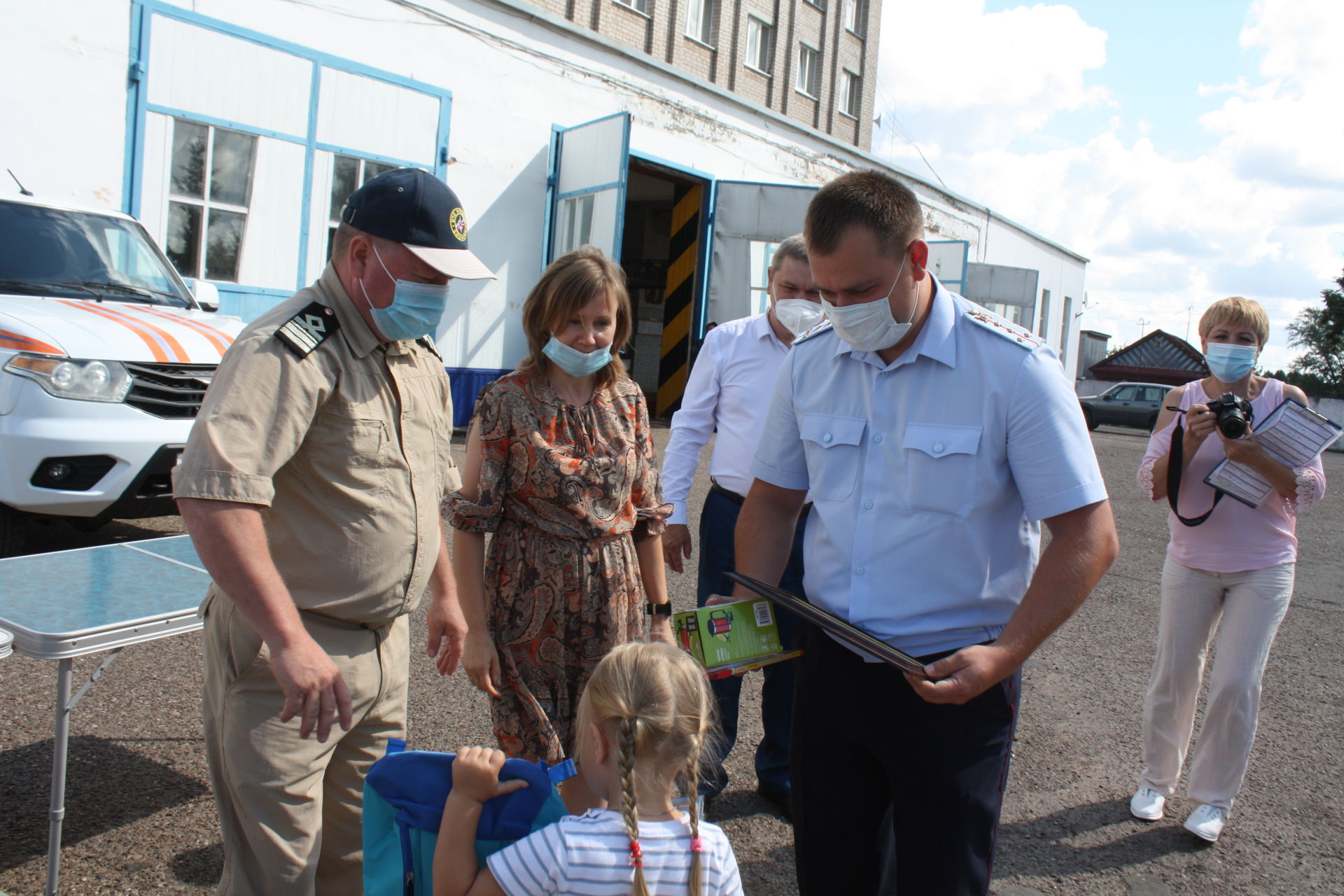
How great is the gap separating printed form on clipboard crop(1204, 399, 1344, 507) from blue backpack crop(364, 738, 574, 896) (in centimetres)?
293

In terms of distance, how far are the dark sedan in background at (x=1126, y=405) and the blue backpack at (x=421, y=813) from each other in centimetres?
2892

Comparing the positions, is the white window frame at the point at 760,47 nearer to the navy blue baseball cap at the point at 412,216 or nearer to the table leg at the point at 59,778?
the navy blue baseball cap at the point at 412,216

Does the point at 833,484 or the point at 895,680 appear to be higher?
the point at 833,484

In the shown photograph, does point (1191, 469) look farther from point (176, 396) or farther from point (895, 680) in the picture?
point (176, 396)

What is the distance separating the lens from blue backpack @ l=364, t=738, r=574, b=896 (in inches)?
68.8

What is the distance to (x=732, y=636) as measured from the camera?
2.24 meters

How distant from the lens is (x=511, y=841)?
1755 mm

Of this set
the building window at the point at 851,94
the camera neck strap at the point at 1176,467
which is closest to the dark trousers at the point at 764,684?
the camera neck strap at the point at 1176,467

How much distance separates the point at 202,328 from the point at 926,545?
5298 mm

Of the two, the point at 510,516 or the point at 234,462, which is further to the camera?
the point at 510,516

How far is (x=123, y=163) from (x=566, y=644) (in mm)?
7870

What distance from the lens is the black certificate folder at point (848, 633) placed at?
1.86m

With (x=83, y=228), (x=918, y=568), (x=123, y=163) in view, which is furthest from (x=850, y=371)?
(x=123, y=163)

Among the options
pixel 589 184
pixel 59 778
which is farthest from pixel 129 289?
pixel 589 184
